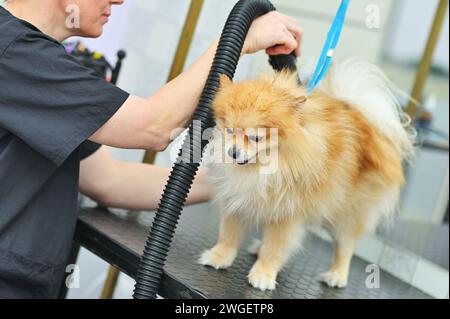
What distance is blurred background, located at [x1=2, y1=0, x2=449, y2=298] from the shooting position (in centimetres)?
192

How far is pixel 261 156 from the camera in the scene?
1193mm

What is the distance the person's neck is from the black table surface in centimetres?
45

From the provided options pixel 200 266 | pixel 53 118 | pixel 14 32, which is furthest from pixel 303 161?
pixel 14 32

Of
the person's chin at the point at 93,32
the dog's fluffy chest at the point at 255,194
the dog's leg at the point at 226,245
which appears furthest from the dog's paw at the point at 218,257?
the person's chin at the point at 93,32

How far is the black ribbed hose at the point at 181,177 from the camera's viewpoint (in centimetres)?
113

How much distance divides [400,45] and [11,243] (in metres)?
2.20

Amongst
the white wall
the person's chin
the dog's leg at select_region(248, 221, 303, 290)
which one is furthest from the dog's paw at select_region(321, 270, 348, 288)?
the white wall

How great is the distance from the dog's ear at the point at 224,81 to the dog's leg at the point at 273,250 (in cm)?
33

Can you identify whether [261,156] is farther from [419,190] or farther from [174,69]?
[419,190]

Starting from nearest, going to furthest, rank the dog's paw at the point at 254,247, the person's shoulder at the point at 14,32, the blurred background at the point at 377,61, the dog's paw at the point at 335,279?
the person's shoulder at the point at 14,32 → the dog's paw at the point at 335,279 → the dog's paw at the point at 254,247 → the blurred background at the point at 377,61

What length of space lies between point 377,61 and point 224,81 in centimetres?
158

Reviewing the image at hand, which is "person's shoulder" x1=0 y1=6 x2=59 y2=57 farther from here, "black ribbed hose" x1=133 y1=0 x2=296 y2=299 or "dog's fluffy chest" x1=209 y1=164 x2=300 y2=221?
"dog's fluffy chest" x1=209 y1=164 x2=300 y2=221

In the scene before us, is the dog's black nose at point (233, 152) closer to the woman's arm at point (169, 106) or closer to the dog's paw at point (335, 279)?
the woman's arm at point (169, 106)
